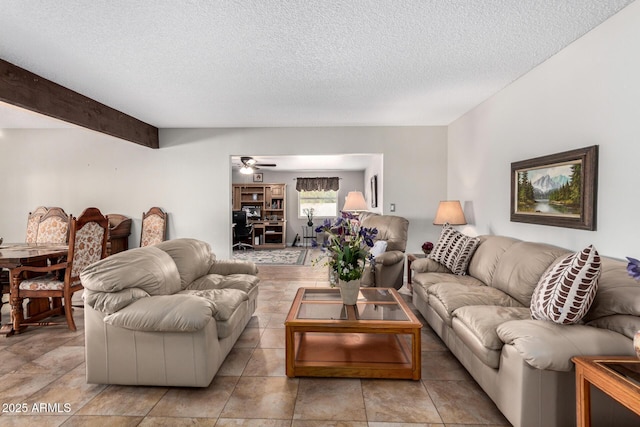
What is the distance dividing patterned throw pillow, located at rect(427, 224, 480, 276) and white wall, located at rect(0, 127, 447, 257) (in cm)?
152

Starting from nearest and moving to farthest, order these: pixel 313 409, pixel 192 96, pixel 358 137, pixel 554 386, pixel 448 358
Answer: pixel 554 386
pixel 313 409
pixel 448 358
pixel 192 96
pixel 358 137

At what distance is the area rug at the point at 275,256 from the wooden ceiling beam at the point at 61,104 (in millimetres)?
3334

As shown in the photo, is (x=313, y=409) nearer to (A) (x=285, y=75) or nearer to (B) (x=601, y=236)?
(B) (x=601, y=236)

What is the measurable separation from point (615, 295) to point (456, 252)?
1.62 m

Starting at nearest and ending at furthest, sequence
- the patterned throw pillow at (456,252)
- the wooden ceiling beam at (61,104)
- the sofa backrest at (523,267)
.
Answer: the sofa backrest at (523,267) → the wooden ceiling beam at (61,104) → the patterned throw pillow at (456,252)

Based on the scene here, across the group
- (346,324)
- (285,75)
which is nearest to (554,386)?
(346,324)

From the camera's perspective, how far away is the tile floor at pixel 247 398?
69.4 inches

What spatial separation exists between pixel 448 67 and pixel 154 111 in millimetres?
3459

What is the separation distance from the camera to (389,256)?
3.97m

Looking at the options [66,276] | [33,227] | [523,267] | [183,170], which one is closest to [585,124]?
[523,267]

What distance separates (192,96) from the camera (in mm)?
3463

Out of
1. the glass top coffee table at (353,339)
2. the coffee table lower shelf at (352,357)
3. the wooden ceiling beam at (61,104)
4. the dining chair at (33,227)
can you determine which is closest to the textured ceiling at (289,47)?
the wooden ceiling beam at (61,104)

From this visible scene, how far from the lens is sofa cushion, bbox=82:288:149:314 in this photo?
78.4 inches

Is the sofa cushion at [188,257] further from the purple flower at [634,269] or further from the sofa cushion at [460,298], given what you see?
the purple flower at [634,269]
